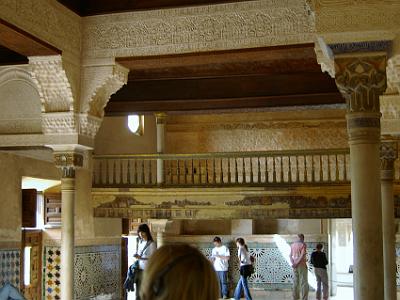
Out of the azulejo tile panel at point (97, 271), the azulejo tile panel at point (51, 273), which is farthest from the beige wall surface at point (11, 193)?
the azulejo tile panel at point (97, 271)

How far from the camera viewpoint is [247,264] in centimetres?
1261

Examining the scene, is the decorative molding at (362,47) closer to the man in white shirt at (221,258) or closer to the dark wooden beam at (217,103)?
the dark wooden beam at (217,103)

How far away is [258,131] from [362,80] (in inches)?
412

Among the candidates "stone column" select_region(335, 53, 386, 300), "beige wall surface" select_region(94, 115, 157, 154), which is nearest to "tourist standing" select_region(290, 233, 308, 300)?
"beige wall surface" select_region(94, 115, 157, 154)

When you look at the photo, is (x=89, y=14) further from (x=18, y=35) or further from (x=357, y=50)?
(x=357, y=50)

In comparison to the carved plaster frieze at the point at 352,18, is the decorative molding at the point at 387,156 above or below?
below

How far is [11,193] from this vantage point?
982 cm

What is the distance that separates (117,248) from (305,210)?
152 inches

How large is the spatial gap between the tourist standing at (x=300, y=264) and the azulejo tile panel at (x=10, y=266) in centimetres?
548

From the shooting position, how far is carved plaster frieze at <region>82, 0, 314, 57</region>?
7102 mm

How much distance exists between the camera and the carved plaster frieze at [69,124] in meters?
8.17

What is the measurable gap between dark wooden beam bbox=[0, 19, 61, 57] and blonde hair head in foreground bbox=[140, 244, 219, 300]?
5258 mm

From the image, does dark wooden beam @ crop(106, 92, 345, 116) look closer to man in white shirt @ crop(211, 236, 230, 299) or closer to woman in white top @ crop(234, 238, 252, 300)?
woman in white top @ crop(234, 238, 252, 300)

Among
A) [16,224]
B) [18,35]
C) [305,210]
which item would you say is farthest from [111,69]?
[305,210]
